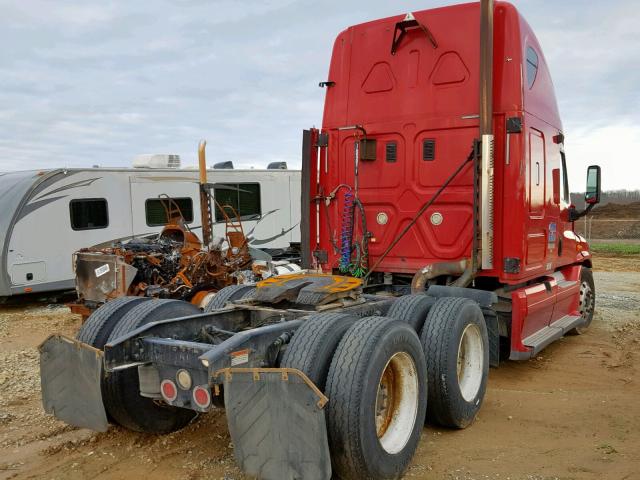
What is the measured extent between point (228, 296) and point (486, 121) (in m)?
2.82

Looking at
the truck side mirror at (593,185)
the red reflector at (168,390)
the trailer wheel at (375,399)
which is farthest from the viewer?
the truck side mirror at (593,185)

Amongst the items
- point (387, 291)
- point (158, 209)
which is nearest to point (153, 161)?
point (158, 209)

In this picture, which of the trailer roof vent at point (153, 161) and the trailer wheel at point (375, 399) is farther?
the trailer roof vent at point (153, 161)

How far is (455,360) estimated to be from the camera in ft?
14.1

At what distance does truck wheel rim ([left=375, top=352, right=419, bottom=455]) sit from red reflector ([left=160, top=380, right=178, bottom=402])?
122cm

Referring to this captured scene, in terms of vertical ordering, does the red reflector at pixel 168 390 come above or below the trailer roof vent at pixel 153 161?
below

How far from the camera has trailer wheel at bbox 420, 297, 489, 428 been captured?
4.23 metres

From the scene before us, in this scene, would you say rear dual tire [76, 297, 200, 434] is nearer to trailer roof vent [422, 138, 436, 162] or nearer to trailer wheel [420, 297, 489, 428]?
trailer wheel [420, 297, 489, 428]

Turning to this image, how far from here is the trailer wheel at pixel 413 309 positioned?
4484 mm

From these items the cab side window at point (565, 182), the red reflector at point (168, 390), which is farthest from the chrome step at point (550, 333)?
the red reflector at point (168, 390)

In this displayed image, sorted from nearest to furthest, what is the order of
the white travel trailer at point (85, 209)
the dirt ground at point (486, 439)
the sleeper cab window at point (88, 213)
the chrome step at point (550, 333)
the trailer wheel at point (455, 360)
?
the dirt ground at point (486, 439) → the trailer wheel at point (455, 360) → the chrome step at point (550, 333) → the white travel trailer at point (85, 209) → the sleeper cab window at point (88, 213)

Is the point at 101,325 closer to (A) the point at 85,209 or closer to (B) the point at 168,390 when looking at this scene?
(B) the point at 168,390

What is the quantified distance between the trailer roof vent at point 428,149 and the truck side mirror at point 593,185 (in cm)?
Answer: 257

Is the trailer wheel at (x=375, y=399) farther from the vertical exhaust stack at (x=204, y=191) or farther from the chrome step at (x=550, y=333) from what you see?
the vertical exhaust stack at (x=204, y=191)
